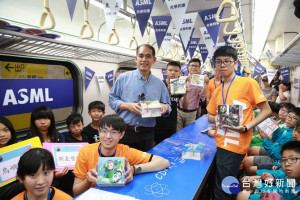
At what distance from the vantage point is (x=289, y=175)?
5.93 ft

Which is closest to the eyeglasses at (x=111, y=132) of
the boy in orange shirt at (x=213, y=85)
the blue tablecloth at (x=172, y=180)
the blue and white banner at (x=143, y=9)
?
the blue tablecloth at (x=172, y=180)

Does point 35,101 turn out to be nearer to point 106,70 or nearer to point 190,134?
point 106,70

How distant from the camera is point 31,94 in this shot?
3285 millimetres

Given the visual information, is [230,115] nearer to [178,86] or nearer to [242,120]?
[242,120]

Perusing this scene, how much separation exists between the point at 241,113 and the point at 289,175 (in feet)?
2.30

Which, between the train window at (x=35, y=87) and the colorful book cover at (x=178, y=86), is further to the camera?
the train window at (x=35, y=87)

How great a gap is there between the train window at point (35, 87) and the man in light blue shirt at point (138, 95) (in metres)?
1.68

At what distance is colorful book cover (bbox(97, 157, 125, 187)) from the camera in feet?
5.05

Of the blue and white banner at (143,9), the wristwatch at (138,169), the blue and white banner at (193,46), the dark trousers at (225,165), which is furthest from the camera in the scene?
the blue and white banner at (193,46)

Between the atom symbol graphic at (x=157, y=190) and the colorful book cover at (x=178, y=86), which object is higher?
the colorful book cover at (x=178, y=86)

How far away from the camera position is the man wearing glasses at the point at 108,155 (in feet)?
5.40

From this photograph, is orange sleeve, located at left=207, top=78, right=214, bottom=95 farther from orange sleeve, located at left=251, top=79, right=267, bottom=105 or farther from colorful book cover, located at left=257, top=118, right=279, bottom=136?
orange sleeve, located at left=251, top=79, right=267, bottom=105

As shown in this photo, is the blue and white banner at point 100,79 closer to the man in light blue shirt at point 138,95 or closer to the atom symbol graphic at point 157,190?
the man in light blue shirt at point 138,95

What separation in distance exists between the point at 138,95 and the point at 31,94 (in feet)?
6.62
